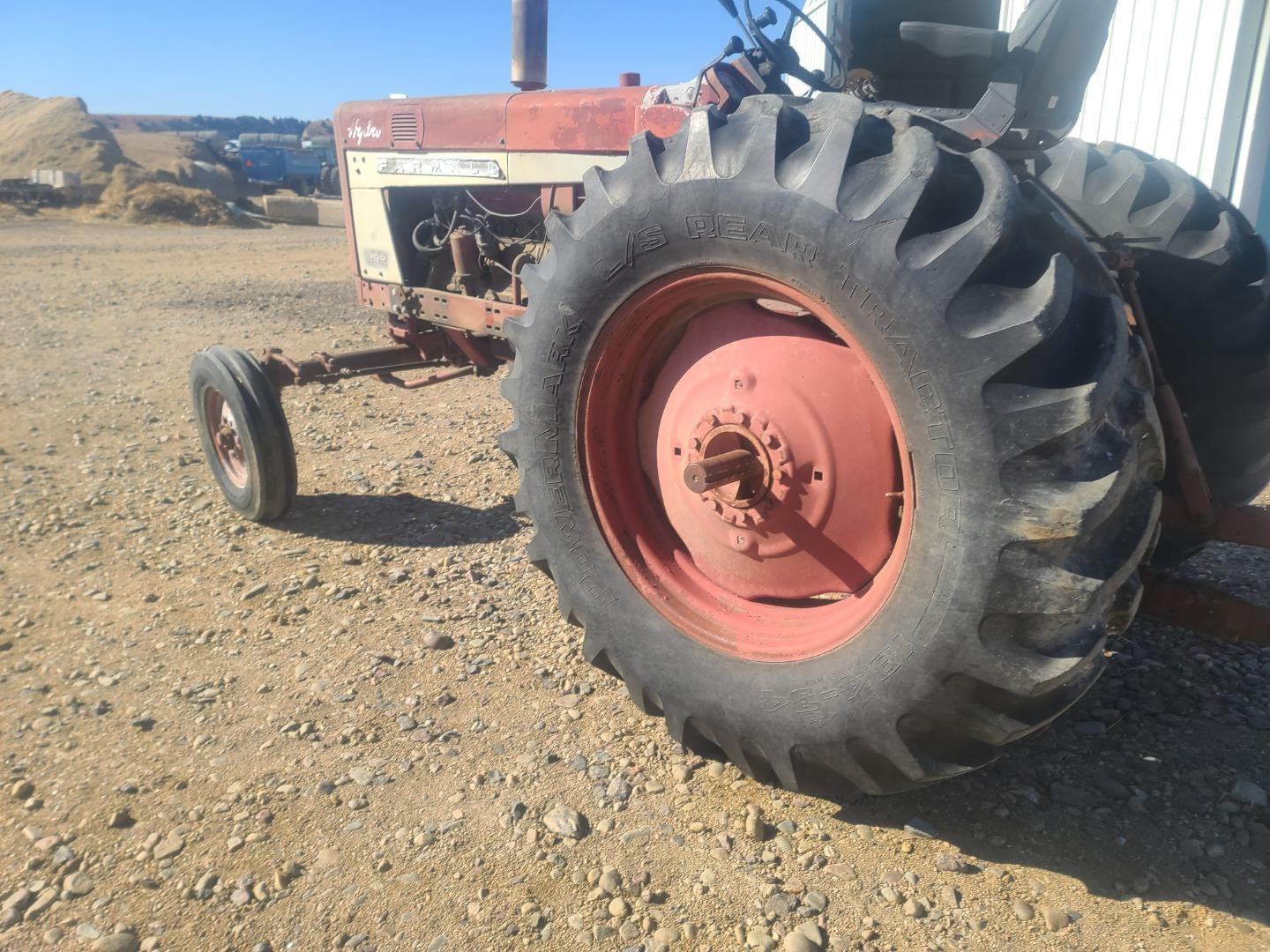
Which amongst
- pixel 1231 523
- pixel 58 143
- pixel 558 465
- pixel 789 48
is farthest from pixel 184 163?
pixel 1231 523

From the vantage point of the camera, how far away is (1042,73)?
7.20 feet

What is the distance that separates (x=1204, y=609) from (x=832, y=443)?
958mm

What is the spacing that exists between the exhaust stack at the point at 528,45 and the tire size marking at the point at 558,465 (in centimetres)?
225

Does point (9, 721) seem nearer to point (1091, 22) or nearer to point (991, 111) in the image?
point (991, 111)

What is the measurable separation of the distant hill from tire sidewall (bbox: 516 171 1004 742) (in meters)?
59.4

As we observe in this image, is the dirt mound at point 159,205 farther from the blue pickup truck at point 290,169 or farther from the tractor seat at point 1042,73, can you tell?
the tractor seat at point 1042,73

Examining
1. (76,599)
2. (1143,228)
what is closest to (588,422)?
(1143,228)

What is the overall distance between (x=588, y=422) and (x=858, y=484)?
698mm

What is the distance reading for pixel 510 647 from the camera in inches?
121

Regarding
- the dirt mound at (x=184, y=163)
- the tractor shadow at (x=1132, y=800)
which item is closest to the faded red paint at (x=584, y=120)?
the tractor shadow at (x=1132, y=800)

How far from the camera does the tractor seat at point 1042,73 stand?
2143 millimetres

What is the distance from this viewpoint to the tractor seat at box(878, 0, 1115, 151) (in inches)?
Result: 84.4

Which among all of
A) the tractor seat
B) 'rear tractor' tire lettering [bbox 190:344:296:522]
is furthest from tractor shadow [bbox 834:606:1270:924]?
'rear tractor' tire lettering [bbox 190:344:296:522]

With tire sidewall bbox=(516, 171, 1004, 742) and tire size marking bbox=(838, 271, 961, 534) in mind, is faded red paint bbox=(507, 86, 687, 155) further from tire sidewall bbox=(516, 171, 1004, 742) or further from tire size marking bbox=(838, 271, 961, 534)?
tire size marking bbox=(838, 271, 961, 534)
